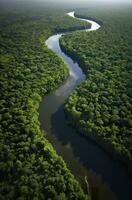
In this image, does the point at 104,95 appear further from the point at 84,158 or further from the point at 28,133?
the point at 28,133

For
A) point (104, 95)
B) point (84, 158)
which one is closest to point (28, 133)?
point (84, 158)

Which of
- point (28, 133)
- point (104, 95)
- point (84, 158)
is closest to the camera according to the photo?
point (84, 158)

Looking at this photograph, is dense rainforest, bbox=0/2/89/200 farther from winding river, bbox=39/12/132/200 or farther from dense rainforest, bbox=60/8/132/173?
dense rainforest, bbox=60/8/132/173

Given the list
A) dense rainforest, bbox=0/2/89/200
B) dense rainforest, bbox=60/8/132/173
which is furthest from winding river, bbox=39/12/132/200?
dense rainforest, bbox=0/2/89/200

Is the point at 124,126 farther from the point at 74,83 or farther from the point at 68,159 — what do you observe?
the point at 74,83

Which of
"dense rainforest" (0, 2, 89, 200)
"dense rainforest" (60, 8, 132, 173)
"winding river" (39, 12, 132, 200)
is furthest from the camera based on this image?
"dense rainforest" (60, 8, 132, 173)

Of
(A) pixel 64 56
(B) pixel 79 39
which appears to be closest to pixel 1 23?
(B) pixel 79 39
